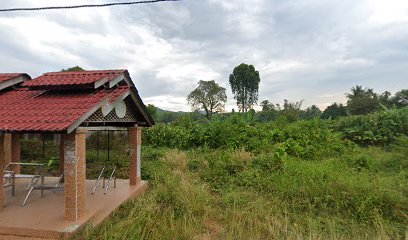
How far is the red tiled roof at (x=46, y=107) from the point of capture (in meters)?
4.41

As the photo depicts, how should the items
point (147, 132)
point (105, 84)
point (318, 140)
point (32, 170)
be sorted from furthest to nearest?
point (147, 132) < point (318, 140) < point (32, 170) < point (105, 84)

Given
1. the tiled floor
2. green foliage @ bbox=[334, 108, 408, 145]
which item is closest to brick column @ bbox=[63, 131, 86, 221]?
the tiled floor

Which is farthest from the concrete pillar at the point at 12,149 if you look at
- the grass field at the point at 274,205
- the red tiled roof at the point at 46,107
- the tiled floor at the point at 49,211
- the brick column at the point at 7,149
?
the grass field at the point at 274,205

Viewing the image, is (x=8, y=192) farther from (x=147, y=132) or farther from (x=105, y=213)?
(x=147, y=132)

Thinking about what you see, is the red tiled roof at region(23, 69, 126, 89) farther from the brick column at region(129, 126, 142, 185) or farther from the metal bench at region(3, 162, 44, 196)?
Answer: the metal bench at region(3, 162, 44, 196)

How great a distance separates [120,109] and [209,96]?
38.5 m

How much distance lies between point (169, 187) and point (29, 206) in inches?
119

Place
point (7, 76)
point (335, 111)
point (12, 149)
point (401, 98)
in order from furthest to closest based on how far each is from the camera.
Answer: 1. point (335, 111)
2. point (401, 98)
3. point (12, 149)
4. point (7, 76)

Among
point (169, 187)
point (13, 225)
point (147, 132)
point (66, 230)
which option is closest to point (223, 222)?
point (169, 187)

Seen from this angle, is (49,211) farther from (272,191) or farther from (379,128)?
(379,128)

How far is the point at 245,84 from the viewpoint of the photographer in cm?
4403

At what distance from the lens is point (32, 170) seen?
1018 cm

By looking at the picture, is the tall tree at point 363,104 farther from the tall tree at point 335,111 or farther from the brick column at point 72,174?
the brick column at point 72,174

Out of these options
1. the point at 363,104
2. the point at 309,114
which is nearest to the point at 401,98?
the point at 363,104
